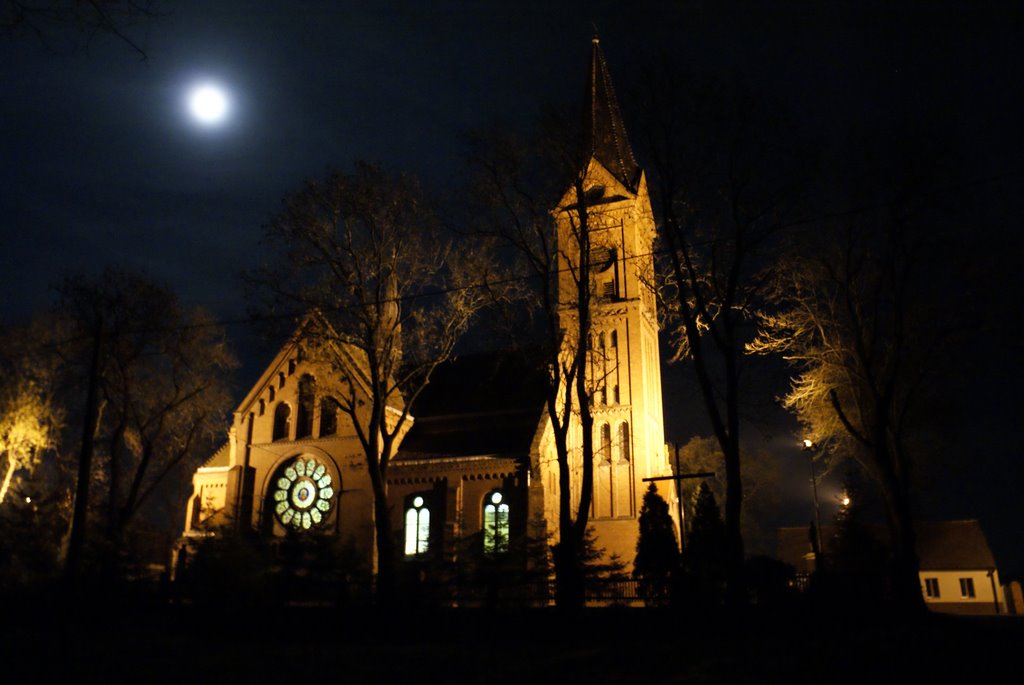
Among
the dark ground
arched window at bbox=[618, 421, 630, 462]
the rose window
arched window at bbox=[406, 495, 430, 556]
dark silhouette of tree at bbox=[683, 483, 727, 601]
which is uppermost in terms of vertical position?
arched window at bbox=[618, 421, 630, 462]

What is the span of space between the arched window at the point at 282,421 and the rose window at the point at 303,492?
182cm

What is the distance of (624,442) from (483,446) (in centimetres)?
704

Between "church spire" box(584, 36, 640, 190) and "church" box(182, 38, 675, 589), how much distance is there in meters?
0.08

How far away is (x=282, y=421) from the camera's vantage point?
42.8 metres

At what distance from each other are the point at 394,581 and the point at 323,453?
1966 centimetres

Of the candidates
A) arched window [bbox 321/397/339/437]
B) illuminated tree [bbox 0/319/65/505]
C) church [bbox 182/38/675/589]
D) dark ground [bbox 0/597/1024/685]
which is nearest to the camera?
dark ground [bbox 0/597/1024/685]

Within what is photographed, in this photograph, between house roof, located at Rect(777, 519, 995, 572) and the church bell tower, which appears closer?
the church bell tower

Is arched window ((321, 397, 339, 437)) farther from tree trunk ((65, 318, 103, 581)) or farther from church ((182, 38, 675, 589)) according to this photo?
tree trunk ((65, 318, 103, 581))

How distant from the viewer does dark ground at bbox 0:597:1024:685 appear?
41.1 ft

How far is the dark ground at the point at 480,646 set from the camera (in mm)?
Answer: 12531

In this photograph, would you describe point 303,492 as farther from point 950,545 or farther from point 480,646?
point 950,545

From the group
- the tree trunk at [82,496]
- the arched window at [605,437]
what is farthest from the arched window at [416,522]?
the tree trunk at [82,496]

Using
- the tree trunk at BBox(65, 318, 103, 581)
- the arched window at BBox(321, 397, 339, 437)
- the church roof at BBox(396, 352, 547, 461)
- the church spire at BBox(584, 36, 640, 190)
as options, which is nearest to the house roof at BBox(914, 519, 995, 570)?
the church roof at BBox(396, 352, 547, 461)

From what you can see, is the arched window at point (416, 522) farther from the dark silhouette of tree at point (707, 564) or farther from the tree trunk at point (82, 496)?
the tree trunk at point (82, 496)
